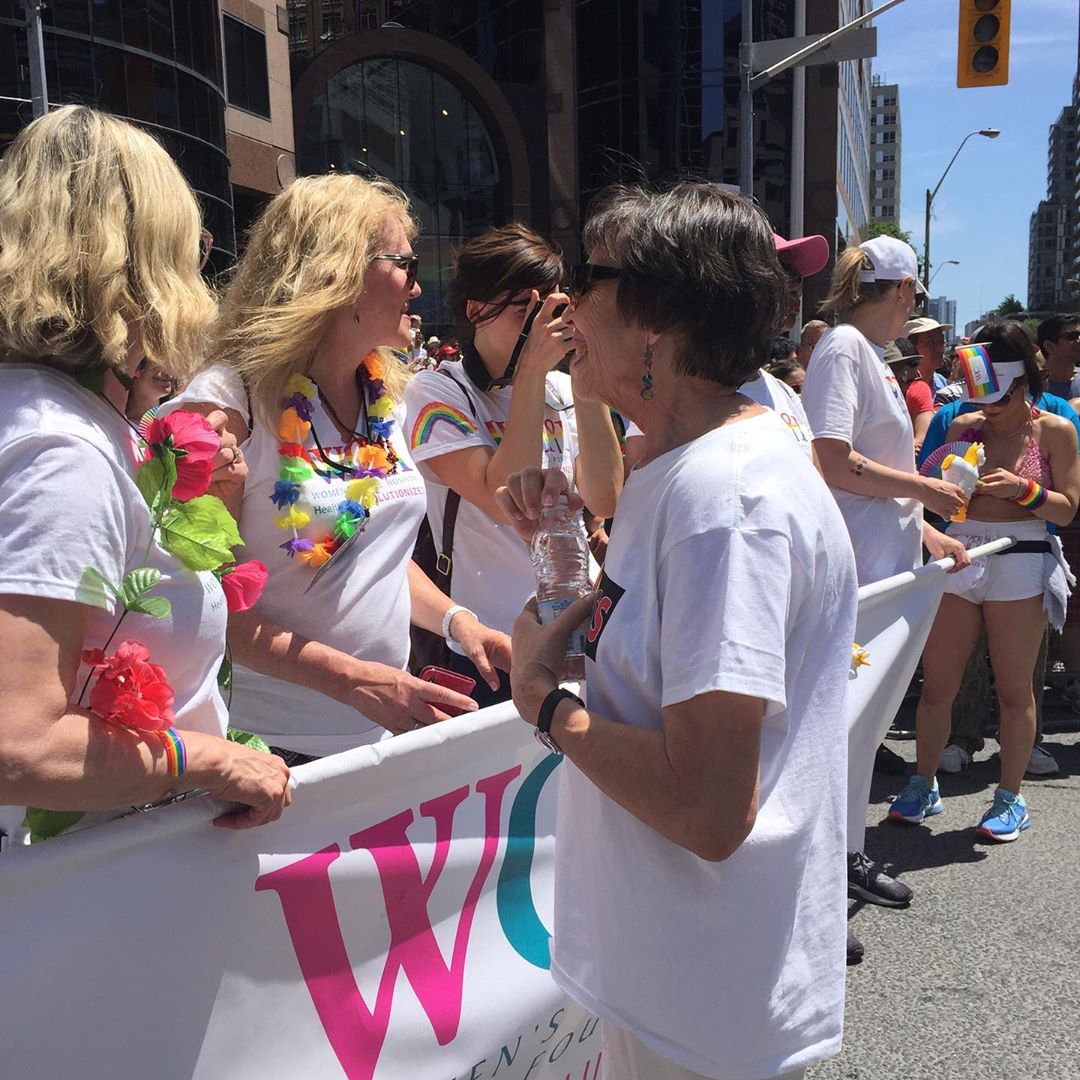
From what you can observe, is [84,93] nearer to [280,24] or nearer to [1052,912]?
[280,24]

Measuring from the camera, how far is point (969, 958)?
3588 mm

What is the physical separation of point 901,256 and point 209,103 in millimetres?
22489

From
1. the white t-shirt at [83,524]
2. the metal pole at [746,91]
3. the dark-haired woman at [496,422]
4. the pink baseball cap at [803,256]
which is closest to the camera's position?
the white t-shirt at [83,524]

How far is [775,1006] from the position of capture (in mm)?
1480

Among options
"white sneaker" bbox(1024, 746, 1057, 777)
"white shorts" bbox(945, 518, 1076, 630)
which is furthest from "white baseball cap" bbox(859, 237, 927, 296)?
"white sneaker" bbox(1024, 746, 1057, 777)

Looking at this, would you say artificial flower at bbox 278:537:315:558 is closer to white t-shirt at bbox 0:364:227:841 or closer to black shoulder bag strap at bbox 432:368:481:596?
white t-shirt at bbox 0:364:227:841

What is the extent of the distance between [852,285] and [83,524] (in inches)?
136

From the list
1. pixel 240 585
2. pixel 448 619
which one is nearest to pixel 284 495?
pixel 240 585

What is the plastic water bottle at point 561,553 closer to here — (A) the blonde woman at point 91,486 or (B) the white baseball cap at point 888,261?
(A) the blonde woman at point 91,486

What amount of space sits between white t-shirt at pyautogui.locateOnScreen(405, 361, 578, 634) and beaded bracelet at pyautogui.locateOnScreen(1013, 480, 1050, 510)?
2.61 meters

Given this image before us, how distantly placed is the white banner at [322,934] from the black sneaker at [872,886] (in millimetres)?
1949

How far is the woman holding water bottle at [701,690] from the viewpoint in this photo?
53.2 inches

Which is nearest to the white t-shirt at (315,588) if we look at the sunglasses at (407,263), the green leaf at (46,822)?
the sunglasses at (407,263)

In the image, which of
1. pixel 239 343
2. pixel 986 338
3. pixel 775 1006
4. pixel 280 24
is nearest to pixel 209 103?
pixel 280 24
